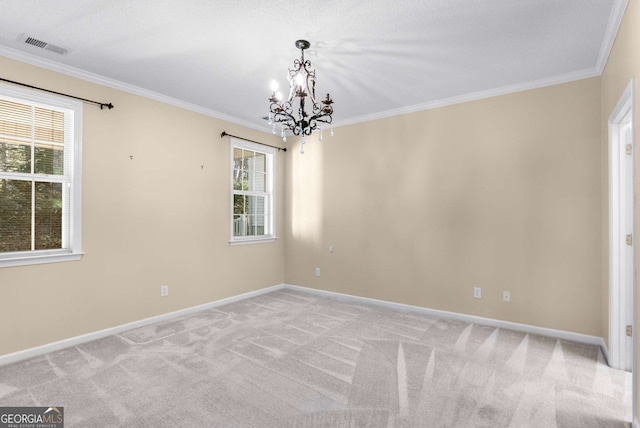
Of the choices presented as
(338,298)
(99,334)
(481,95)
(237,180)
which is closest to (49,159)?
(99,334)

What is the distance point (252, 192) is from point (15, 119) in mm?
2872

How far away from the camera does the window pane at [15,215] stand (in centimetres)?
289

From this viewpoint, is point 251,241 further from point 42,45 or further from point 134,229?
point 42,45

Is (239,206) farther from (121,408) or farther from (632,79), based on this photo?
(632,79)

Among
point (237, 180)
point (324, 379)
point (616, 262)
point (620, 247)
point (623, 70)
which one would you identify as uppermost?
point (623, 70)

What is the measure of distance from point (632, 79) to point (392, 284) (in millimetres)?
3218

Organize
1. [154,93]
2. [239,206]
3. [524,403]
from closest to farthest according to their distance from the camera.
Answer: [524,403] → [154,93] → [239,206]

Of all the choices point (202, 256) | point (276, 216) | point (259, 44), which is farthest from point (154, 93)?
point (276, 216)

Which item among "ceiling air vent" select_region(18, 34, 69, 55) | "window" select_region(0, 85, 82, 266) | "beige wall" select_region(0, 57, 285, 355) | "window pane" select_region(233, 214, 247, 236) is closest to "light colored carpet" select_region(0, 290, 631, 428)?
"beige wall" select_region(0, 57, 285, 355)

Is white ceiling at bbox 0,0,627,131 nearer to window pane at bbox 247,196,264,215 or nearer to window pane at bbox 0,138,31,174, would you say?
window pane at bbox 0,138,31,174

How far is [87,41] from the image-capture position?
272cm

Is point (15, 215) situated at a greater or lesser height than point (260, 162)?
lesser

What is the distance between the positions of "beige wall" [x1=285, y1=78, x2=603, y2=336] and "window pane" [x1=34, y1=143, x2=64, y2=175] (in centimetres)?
321

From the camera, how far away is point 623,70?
7.63ft
